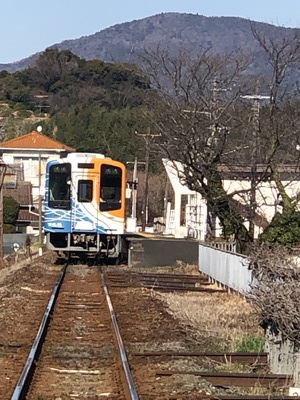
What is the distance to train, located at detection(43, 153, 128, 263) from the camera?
23.5m

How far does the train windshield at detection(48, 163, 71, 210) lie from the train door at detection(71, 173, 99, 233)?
0.64ft

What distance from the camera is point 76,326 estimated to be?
11547mm

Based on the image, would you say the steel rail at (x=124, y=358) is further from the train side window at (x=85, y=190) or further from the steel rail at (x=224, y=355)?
the train side window at (x=85, y=190)

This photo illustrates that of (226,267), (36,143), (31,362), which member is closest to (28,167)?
(36,143)

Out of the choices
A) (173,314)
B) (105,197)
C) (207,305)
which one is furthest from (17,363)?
(105,197)

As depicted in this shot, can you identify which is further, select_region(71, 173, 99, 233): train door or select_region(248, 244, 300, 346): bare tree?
select_region(71, 173, 99, 233): train door

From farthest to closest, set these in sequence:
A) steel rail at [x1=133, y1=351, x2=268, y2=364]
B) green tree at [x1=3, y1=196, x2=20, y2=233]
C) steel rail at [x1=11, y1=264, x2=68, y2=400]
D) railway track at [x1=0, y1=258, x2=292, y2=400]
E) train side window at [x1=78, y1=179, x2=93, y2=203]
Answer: green tree at [x1=3, y1=196, x2=20, y2=233] < train side window at [x1=78, y1=179, x2=93, y2=203] < steel rail at [x1=133, y1=351, x2=268, y2=364] < railway track at [x1=0, y1=258, x2=292, y2=400] < steel rail at [x1=11, y1=264, x2=68, y2=400]

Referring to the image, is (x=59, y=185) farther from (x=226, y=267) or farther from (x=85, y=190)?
(x=226, y=267)

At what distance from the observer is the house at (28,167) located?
6188 cm

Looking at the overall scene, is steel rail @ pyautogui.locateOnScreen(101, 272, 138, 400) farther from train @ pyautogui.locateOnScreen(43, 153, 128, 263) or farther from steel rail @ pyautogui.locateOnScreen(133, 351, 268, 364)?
train @ pyautogui.locateOnScreen(43, 153, 128, 263)

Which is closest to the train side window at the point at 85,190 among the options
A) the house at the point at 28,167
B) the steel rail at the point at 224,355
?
the steel rail at the point at 224,355

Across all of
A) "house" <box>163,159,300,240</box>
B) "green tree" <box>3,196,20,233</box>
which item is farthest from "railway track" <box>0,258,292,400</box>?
"green tree" <box>3,196,20,233</box>

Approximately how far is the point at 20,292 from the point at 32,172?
61.4 meters

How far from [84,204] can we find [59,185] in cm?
91
